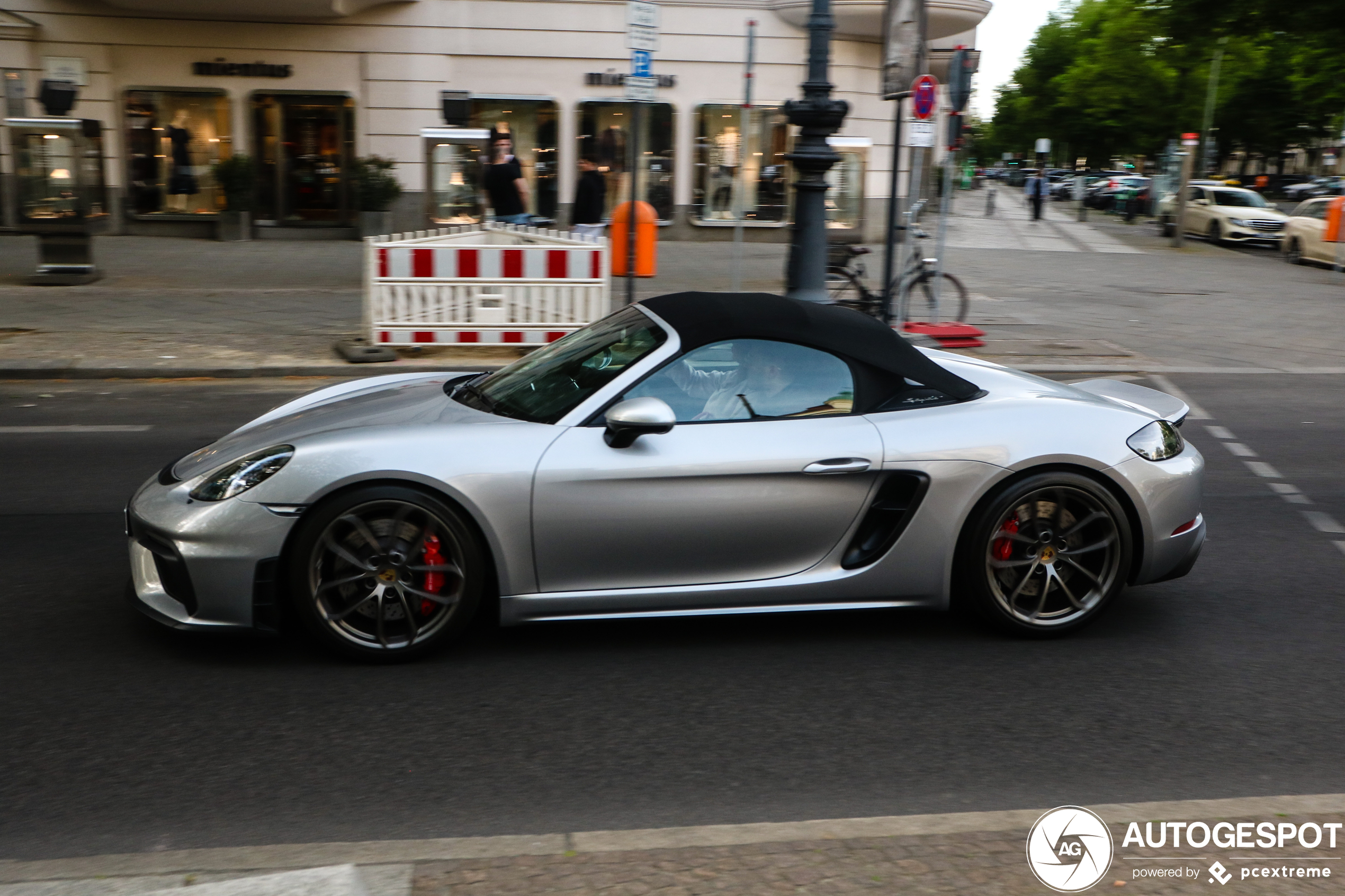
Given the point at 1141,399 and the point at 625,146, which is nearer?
the point at 1141,399

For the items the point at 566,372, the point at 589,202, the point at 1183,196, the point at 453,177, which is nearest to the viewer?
the point at 566,372

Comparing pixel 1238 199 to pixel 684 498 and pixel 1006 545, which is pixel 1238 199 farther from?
pixel 684 498

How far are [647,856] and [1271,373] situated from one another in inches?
418

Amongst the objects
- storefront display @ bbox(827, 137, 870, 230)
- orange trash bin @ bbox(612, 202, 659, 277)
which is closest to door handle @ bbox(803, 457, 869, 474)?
orange trash bin @ bbox(612, 202, 659, 277)

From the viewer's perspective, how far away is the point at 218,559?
409cm

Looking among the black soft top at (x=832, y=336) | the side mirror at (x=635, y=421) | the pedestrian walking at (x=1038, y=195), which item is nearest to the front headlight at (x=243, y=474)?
the side mirror at (x=635, y=421)

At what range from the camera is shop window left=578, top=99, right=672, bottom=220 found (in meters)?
24.6

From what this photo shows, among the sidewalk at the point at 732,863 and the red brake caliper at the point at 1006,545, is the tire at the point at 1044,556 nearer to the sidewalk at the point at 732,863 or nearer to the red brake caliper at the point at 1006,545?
the red brake caliper at the point at 1006,545

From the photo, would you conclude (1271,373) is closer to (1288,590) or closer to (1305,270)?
(1288,590)

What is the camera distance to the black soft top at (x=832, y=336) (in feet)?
14.9

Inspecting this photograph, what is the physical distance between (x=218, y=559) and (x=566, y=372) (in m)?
1.42

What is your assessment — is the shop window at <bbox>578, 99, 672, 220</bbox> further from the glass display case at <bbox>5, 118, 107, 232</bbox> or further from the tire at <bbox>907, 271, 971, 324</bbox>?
the tire at <bbox>907, 271, 971, 324</bbox>

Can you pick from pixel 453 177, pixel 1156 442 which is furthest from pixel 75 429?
pixel 453 177
